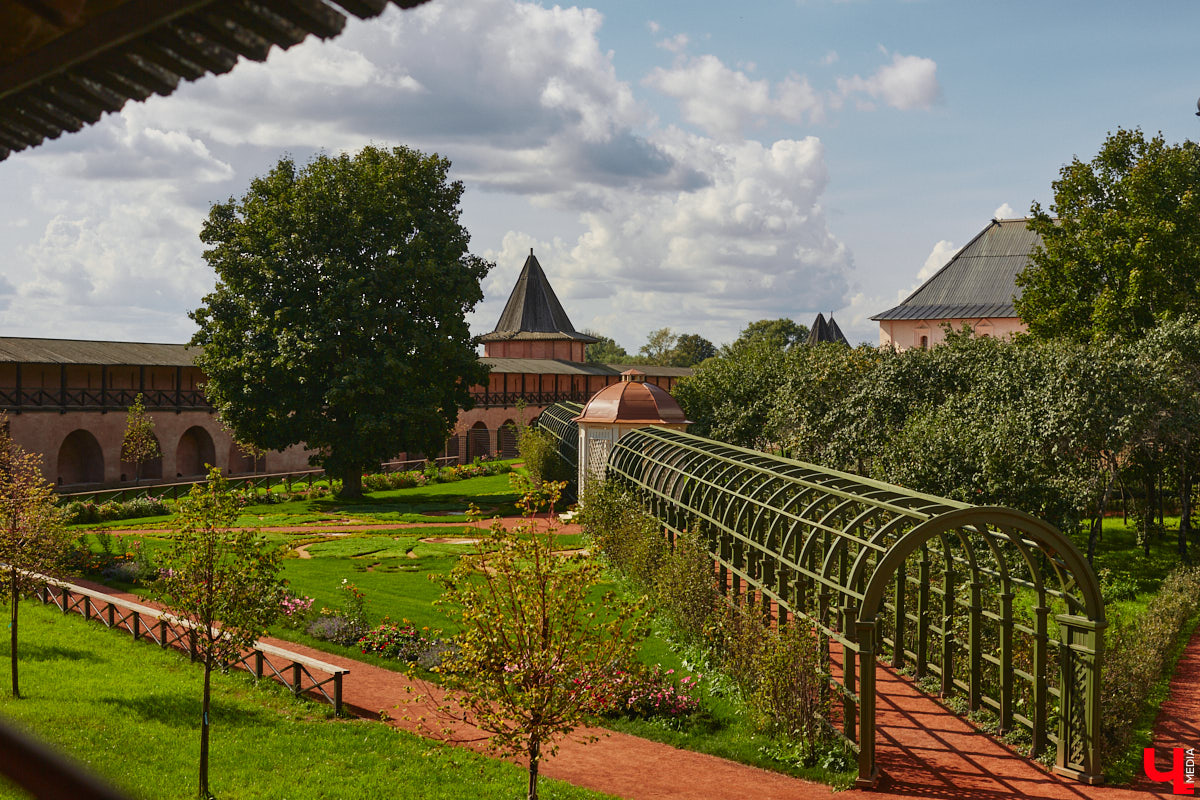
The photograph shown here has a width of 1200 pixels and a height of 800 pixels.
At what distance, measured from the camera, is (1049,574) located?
2133 cm

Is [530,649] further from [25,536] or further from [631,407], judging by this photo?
[631,407]

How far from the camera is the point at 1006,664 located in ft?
35.6

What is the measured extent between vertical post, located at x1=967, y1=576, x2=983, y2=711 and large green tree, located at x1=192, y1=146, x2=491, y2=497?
841 inches

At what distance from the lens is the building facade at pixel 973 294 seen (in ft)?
166

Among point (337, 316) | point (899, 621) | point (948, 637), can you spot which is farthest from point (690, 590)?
point (337, 316)

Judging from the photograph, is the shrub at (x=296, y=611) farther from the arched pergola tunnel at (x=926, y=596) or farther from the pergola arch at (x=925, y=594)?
the pergola arch at (x=925, y=594)

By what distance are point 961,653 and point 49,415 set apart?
3320 cm

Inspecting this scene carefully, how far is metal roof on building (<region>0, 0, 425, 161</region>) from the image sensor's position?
9.04 feet

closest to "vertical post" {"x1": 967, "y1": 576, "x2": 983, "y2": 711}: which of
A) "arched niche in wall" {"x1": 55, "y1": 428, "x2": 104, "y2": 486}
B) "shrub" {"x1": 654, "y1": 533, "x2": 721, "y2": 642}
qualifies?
"shrub" {"x1": 654, "y1": 533, "x2": 721, "y2": 642}

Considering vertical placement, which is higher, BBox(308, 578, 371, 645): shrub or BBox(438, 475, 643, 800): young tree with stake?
BBox(438, 475, 643, 800): young tree with stake

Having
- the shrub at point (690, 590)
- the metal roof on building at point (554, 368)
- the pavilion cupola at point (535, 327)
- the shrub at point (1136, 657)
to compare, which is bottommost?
the shrub at point (1136, 657)

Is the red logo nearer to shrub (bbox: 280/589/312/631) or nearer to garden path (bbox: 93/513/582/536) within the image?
shrub (bbox: 280/589/312/631)

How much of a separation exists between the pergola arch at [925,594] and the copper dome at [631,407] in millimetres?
8841

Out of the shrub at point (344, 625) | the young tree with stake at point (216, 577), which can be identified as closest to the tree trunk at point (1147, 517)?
the shrub at point (344, 625)
